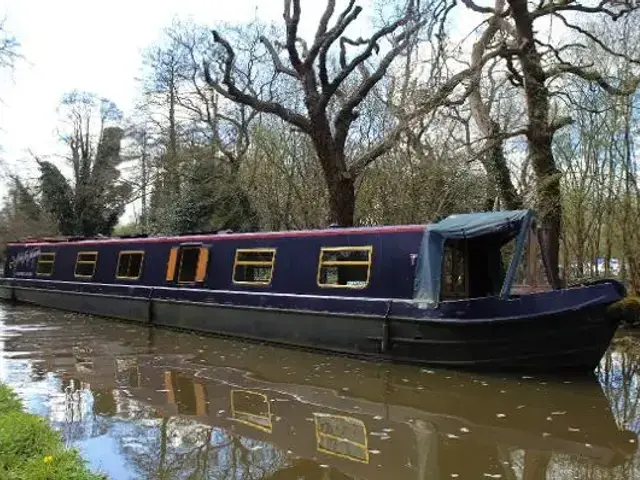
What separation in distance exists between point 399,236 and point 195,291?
4807mm

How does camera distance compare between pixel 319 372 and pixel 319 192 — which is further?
pixel 319 192

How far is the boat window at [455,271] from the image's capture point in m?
9.89

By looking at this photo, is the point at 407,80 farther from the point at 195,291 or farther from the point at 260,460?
the point at 260,460

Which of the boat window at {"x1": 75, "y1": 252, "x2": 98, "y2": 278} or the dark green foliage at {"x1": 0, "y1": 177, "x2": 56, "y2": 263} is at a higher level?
the dark green foliage at {"x1": 0, "y1": 177, "x2": 56, "y2": 263}

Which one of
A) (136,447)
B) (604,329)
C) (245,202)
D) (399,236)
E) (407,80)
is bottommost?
(136,447)

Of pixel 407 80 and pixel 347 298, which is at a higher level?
pixel 407 80

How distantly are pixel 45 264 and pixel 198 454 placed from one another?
576 inches

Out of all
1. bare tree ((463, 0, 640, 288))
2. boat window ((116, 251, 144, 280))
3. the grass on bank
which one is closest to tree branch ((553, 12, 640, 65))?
bare tree ((463, 0, 640, 288))

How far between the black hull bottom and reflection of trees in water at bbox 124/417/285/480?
3.70 m

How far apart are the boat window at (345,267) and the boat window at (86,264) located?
25.1 feet

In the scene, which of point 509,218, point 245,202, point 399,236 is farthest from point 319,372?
point 245,202

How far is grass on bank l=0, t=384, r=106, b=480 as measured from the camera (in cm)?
406

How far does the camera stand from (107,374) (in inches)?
352

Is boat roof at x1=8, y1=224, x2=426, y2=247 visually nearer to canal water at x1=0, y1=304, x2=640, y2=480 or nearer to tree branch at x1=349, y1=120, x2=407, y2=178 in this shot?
canal water at x1=0, y1=304, x2=640, y2=480
